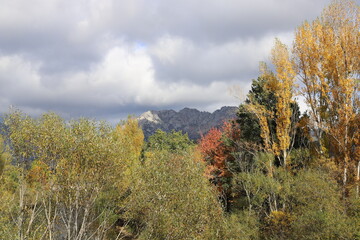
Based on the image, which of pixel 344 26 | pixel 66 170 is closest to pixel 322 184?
pixel 344 26

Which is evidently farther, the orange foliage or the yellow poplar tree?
the orange foliage

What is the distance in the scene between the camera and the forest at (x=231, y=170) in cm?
2273

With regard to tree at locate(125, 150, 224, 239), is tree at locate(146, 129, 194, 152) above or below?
above

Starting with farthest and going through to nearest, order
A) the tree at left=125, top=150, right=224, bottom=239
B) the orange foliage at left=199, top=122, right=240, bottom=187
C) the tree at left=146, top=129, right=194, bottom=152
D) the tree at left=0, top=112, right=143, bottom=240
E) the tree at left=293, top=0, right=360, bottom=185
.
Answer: the tree at left=146, top=129, right=194, bottom=152 → the orange foliage at left=199, top=122, right=240, bottom=187 → the tree at left=293, top=0, right=360, bottom=185 → the tree at left=125, top=150, right=224, bottom=239 → the tree at left=0, top=112, right=143, bottom=240

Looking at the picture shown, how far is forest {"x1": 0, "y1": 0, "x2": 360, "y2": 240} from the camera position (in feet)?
74.6

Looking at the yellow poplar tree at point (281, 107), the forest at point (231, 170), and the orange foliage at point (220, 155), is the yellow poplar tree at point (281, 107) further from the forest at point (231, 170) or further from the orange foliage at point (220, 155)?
the orange foliage at point (220, 155)

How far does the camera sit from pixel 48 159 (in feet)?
71.9

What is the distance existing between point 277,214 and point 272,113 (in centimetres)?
1454

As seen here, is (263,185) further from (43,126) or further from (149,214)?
(43,126)

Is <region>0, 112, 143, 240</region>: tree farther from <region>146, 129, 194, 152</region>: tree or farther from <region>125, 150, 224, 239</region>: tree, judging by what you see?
<region>146, 129, 194, 152</region>: tree

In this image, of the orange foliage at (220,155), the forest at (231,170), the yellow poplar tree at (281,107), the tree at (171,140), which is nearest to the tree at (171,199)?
the forest at (231,170)

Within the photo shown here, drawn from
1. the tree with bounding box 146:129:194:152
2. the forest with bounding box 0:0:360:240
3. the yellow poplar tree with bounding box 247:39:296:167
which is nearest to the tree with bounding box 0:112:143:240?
the forest with bounding box 0:0:360:240

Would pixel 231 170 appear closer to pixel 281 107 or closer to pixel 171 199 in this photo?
pixel 281 107

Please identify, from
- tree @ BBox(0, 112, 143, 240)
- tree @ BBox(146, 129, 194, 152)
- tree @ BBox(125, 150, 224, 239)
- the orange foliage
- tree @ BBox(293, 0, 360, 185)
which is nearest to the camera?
tree @ BBox(0, 112, 143, 240)
